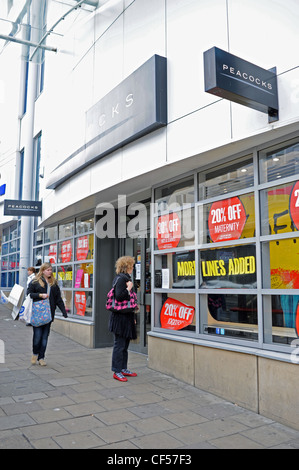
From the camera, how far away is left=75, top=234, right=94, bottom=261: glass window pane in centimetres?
881

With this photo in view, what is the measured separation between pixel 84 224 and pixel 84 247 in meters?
0.55

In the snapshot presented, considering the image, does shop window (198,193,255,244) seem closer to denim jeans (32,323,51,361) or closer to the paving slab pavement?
the paving slab pavement

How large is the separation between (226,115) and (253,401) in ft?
10.8

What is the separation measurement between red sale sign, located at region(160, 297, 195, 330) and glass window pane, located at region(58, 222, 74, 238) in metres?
4.30

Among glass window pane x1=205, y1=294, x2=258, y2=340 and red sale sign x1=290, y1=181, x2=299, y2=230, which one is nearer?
red sale sign x1=290, y1=181, x2=299, y2=230

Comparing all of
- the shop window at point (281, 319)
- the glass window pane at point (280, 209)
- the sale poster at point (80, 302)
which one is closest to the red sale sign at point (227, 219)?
the glass window pane at point (280, 209)

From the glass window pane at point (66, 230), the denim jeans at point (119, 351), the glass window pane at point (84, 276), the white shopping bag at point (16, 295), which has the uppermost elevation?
the glass window pane at point (66, 230)

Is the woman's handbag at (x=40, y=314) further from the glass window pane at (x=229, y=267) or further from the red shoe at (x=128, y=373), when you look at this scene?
the glass window pane at (x=229, y=267)

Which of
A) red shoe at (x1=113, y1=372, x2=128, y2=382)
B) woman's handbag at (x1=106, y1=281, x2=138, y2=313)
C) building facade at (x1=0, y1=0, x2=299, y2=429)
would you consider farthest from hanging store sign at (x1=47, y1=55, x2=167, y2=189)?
red shoe at (x1=113, y1=372, x2=128, y2=382)

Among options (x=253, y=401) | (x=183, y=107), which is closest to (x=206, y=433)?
(x=253, y=401)

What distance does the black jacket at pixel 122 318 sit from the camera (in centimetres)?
552

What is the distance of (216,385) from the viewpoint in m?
4.96

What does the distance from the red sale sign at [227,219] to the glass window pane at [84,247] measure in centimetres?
401

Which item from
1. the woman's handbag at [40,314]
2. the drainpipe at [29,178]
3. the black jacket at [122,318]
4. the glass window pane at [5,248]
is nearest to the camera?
the black jacket at [122,318]
